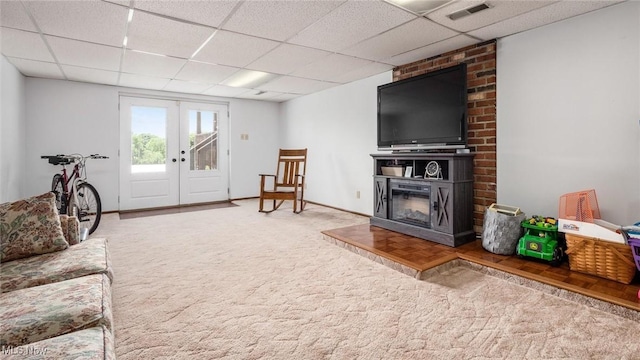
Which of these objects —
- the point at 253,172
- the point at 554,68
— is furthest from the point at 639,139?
the point at 253,172

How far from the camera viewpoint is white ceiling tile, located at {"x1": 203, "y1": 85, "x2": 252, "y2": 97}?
5406 millimetres

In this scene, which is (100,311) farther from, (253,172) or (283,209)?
(253,172)

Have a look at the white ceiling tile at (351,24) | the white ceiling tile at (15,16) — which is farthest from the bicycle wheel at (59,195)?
the white ceiling tile at (351,24)

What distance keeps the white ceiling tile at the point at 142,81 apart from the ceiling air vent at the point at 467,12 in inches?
158

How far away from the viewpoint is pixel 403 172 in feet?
11.8

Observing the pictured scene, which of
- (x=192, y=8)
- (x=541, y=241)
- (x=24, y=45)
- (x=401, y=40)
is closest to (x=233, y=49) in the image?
(x=192, y=8)

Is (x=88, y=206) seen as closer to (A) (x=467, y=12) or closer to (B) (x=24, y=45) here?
(B) (x=24, y=45)

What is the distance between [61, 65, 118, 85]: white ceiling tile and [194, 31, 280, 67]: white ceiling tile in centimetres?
165

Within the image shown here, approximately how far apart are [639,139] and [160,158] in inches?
243

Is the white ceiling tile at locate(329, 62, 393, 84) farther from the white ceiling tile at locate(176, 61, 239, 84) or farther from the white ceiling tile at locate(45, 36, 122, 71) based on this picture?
the white ceiling tile at locate(45, 36, 122, 71)

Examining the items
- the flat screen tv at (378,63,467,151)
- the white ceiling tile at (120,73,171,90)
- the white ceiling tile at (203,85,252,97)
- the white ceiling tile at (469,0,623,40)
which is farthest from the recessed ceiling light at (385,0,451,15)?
the white ceiling tile at (120,73,171,90)

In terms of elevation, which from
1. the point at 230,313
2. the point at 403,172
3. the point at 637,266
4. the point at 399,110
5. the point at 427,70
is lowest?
the point at 230,313

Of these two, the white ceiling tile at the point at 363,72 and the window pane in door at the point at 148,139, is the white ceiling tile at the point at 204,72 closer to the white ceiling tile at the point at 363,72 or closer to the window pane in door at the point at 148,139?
the window pane in door at the point at 148,139

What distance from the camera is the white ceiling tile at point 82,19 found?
2367mm
